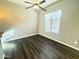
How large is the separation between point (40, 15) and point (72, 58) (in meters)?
5.33

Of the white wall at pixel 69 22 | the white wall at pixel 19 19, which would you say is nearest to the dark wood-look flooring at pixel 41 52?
the white wall at pixel 69 22

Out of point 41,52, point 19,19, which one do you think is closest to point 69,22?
point 41,52

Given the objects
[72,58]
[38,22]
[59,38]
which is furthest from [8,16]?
[72,58]

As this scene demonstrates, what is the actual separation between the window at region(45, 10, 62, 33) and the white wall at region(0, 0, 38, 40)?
1345mm

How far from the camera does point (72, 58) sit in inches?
124

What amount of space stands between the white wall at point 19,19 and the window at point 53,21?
1.34 meters

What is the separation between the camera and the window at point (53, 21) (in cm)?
541

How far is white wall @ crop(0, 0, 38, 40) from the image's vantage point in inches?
239

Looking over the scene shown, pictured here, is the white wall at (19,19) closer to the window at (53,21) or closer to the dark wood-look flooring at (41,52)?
the window at (53,21)

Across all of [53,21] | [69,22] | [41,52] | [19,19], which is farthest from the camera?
[19,19]

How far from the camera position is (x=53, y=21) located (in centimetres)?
612

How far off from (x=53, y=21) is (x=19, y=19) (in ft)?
8.90

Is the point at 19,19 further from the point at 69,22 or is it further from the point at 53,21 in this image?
the point at 69,22

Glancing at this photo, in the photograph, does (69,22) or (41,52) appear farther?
(69,22)
